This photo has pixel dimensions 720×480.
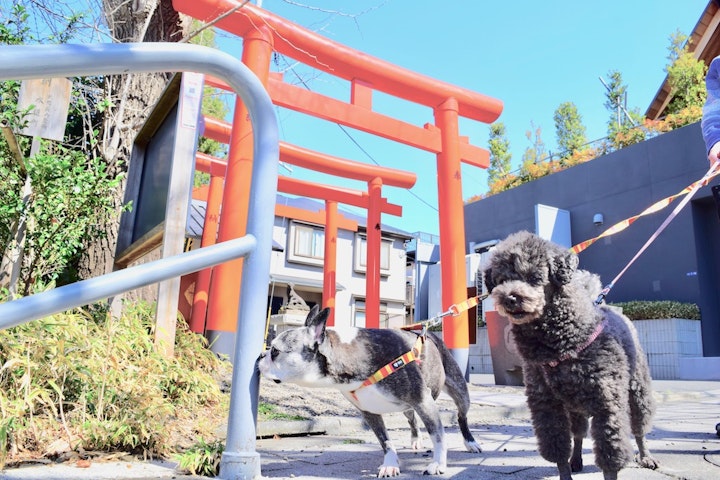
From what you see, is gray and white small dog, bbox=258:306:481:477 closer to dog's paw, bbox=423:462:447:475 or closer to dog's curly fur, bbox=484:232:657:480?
dog's paw, bbox=423:462:447:475

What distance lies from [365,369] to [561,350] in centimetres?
106

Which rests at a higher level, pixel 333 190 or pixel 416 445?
pixel 333 190

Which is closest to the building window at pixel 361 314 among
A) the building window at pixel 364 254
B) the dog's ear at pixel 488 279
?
the building window at pixel 364 254

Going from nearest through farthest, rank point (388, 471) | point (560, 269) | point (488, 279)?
point (560, 269)
point (488, 279)
point (388, 471)

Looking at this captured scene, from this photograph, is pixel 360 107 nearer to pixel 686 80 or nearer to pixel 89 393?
pixel 89 393

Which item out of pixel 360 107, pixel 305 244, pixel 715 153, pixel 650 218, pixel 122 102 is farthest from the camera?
pixel 305 244

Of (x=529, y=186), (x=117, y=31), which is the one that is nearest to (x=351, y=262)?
(x=529, y=186)

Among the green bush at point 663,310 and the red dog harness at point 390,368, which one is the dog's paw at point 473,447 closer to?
the red dog harness at point 390,368

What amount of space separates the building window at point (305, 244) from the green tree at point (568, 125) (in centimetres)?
1278

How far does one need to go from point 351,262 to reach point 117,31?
17838mm

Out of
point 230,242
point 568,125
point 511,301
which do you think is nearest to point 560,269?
point 511,301

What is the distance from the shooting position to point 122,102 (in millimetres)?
5152

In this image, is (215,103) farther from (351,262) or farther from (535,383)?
(535,383)

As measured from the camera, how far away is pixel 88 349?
10.0ft
